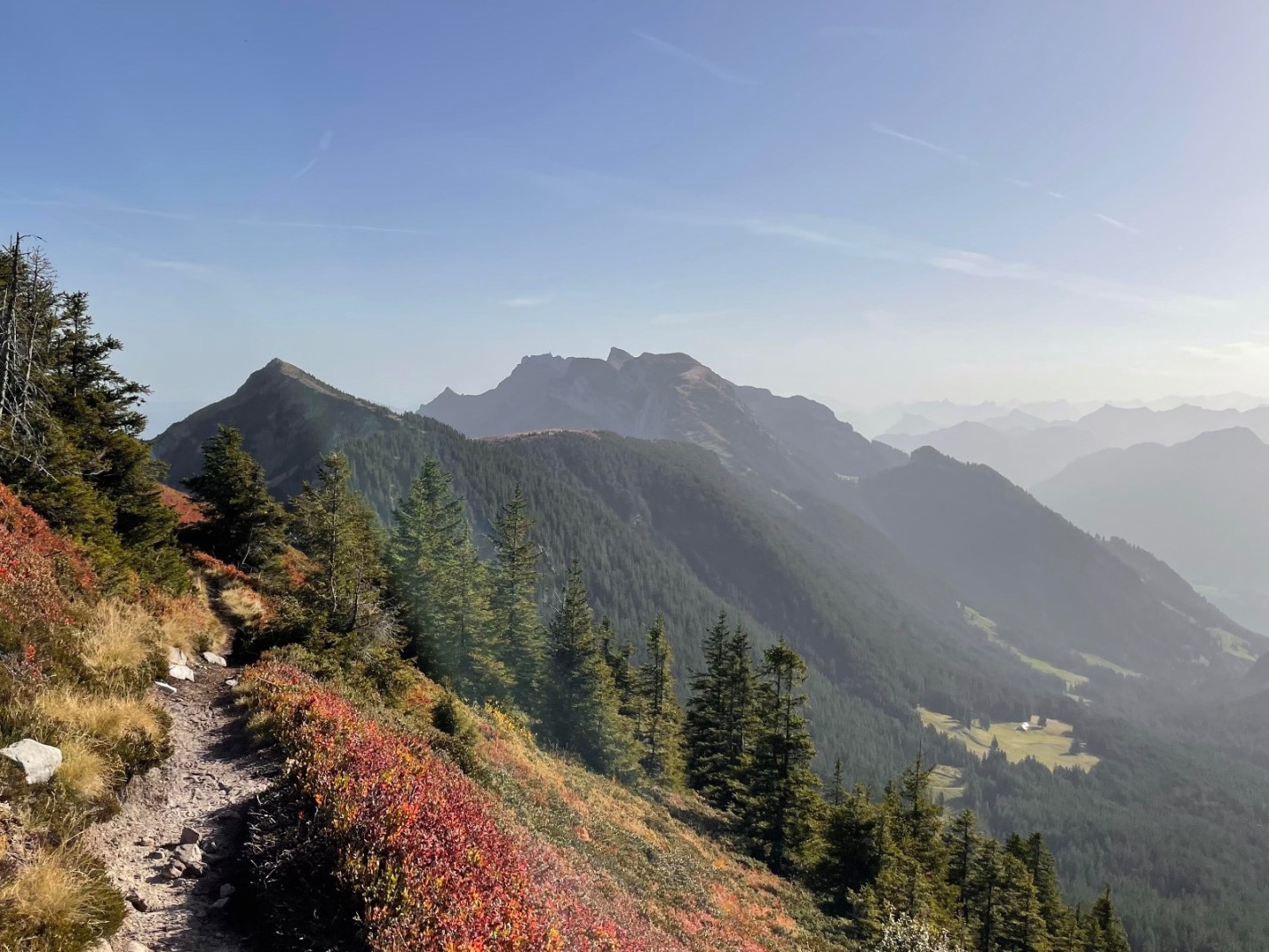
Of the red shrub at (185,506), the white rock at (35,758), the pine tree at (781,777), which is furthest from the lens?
the pine tree at (781,777)

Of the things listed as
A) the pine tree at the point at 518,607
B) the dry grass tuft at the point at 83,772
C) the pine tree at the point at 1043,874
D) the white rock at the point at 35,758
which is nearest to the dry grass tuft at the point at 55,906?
the white rock at the point at 35,758

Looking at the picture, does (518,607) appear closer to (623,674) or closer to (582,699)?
(582,699)

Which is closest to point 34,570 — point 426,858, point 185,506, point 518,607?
point 426,858

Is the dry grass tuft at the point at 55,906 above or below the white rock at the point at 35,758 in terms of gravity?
below

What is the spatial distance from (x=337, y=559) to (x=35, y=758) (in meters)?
16.1

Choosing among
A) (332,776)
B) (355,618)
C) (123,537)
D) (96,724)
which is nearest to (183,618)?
(355,618)

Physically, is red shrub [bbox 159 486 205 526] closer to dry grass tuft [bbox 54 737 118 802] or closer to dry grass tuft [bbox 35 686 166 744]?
dry grass tuft [bbox 35 686 166 744]

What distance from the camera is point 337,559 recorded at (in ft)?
77.4

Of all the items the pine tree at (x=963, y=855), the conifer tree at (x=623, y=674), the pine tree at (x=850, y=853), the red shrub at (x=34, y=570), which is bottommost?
the pine tree at (x=963, y=855)

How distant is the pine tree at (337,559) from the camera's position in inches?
908

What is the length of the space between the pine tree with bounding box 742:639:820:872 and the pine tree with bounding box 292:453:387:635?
22.1 metres

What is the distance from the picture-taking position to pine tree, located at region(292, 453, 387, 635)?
2306cm

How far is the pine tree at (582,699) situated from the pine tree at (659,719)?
4214 millimetres

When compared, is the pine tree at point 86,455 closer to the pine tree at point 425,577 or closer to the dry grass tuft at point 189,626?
the dry grass tuft at point 189,626
